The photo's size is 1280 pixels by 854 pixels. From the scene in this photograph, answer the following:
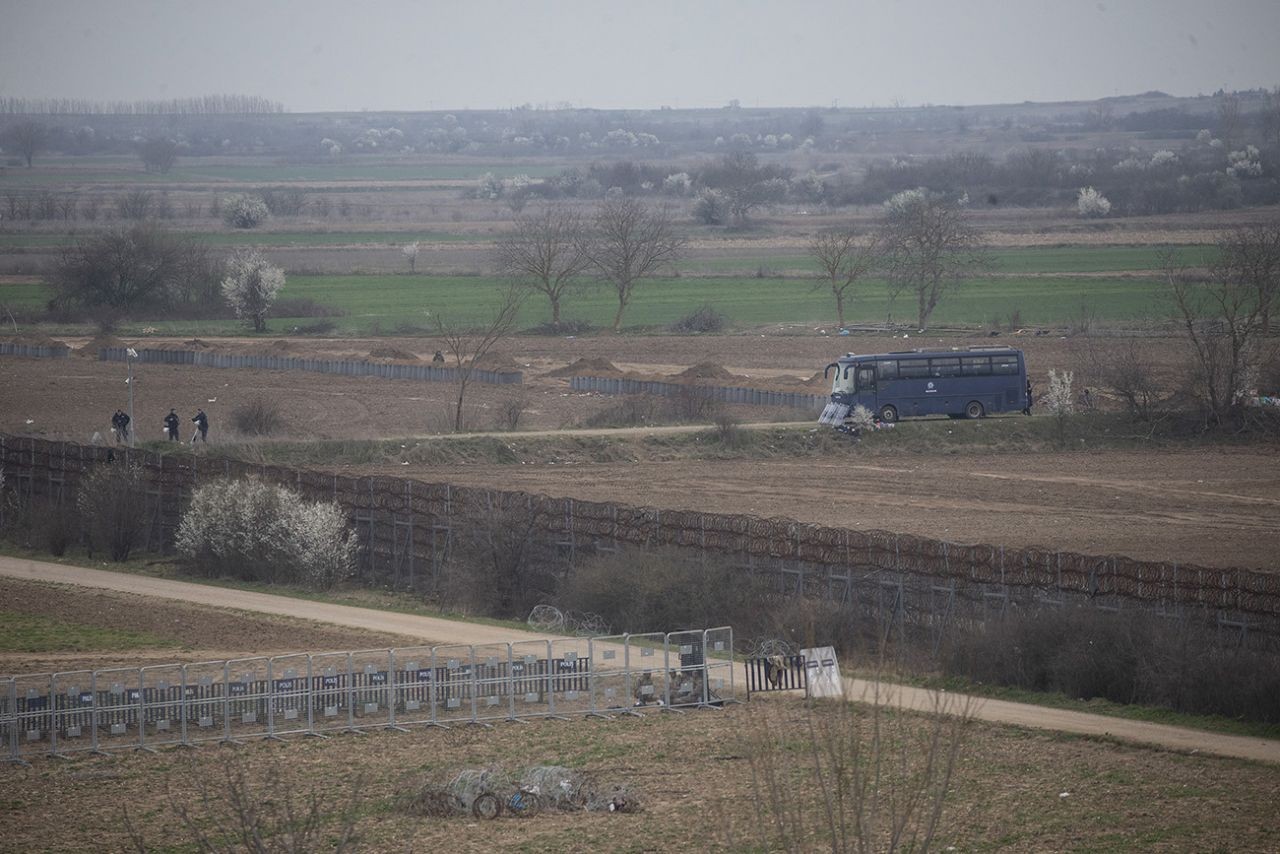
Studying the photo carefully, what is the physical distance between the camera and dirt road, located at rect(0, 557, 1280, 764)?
22.1 metres

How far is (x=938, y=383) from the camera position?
2157 inches

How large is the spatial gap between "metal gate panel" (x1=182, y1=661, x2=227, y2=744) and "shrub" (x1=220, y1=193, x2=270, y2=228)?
5559 inches

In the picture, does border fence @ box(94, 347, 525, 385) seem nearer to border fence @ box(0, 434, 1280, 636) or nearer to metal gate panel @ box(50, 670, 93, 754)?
border fence @ box(0, 434, 1280, 636)

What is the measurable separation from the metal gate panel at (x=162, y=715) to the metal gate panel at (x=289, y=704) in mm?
1306

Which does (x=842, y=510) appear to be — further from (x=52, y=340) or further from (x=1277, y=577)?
(x=52, y=340)

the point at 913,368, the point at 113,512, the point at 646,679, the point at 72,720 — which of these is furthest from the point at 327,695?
the point at 913,368

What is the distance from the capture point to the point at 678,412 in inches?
2217

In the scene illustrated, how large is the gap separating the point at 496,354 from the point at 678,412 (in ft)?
51.0

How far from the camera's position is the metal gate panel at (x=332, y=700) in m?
24.3

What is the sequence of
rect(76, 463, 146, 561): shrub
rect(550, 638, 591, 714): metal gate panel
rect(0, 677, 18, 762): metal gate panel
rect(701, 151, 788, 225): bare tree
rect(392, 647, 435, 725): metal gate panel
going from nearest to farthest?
rect(0, 677, 18, 762): metal gate panel
rect(392, 647, 435, 725): metal gate panel
rect(550, 638, 591, 714): metal gate panel
rect(76, 463, 146, 561): shrub
rect(701, 151, 788, 225): bare tree

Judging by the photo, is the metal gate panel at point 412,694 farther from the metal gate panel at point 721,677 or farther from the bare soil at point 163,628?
the metal gate panel at point 721,677

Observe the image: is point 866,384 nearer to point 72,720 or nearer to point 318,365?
point 318,365

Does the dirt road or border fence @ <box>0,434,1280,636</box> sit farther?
border fence @ <box>0,434,1280,636</box>

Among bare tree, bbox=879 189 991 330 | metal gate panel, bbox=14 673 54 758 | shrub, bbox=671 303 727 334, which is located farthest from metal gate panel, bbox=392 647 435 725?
shrub, bbox=671 303 727 334
